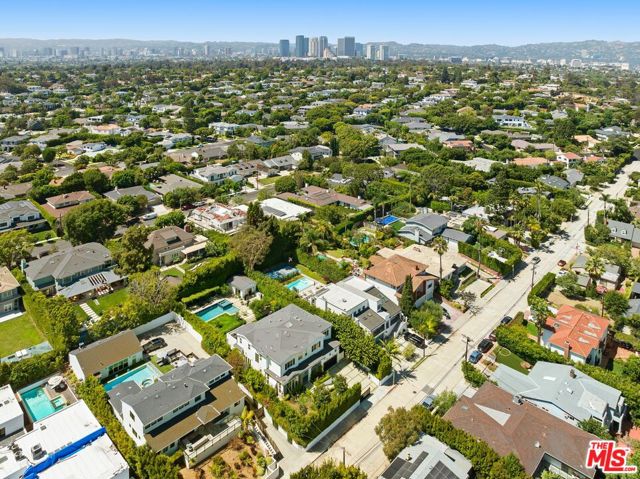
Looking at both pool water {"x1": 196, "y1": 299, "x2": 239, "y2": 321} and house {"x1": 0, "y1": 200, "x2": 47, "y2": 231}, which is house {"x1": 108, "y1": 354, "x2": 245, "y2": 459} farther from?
house {"x1": 0, "y1": 200, "x2": 47, "y2": 231}

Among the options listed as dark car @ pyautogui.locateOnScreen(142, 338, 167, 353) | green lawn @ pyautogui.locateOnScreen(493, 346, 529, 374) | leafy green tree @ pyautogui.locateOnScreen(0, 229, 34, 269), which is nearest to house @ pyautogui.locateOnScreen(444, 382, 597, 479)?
green lawn @ pyautogui.locateOnScreen(493, 346, 529, 374)

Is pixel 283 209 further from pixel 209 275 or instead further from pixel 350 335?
pixel 350 335

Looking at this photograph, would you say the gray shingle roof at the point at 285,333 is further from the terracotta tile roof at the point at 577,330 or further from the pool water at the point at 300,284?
the terracotta tile roof at the point at 577,330

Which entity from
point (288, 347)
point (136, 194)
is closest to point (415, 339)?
point (288, 347)

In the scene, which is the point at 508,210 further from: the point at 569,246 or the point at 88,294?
the point at 88,294

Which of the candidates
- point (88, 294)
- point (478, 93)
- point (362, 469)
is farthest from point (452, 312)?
point (478, 93)
